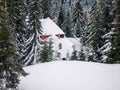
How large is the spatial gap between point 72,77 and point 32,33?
77.5ft

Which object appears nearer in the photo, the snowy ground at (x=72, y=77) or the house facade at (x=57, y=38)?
the snowy ground at (x=72, y=77)

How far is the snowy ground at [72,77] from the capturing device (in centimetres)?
1892

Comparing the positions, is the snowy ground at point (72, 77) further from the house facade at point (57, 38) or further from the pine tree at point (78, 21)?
the pine tree at point (78, 21)

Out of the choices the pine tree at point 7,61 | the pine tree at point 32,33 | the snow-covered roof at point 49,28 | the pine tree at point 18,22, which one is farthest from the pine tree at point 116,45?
the snow-covered roof at point 49,28

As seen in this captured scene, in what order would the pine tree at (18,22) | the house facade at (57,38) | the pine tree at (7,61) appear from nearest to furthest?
the pine tree at (7,61)
the pine tree at (18,22)
the house facade at (57,38)

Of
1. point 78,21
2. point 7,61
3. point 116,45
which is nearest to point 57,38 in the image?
point 78,21

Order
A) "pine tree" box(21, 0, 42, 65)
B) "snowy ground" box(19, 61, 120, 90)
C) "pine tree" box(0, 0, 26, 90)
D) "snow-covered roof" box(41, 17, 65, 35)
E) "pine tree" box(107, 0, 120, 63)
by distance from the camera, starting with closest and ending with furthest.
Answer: "pine tree" box(0, 0, 26, 90), "snowy ground" box(19, 61, 120, 90), "pine tree" box(107, 0, 120, 63), "pine tree" box(21, 0, 42, 65), "snow-covered roof" box(41, 17, 65, 35)

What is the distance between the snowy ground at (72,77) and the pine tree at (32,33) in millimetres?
17978

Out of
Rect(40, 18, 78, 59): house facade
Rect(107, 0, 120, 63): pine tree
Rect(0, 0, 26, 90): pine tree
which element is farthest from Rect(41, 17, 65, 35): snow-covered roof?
Rect(0, 0, 26, 90): pine tree

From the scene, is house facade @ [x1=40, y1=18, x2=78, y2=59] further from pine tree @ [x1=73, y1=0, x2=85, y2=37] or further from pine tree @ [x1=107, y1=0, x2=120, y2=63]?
pine tree @ [x1=107, y1=0, x2=120, y2=63]

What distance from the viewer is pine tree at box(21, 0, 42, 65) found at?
42.4 metres

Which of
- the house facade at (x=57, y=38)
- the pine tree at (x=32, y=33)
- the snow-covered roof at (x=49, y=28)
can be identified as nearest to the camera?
the pine tree at (x=32, y=33)

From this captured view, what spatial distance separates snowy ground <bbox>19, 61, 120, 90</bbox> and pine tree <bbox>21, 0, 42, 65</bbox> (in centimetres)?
1798

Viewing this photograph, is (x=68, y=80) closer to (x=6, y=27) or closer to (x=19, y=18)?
(x=6, y=27)
